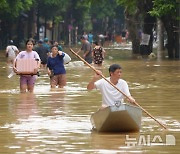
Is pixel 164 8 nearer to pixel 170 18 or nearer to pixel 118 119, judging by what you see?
pixel 170 18

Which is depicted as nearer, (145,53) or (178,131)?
(178,131)

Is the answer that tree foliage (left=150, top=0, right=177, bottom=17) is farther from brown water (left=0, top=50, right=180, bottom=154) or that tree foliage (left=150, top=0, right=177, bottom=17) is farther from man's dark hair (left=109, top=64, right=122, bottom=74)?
man's dark hair (left=109, top=64, right=122, bottom=74)

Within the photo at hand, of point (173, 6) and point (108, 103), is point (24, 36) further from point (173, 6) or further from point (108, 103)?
point (108, 103)

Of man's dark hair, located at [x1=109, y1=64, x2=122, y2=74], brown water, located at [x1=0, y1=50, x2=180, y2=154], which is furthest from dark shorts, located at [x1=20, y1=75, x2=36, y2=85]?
man's dark hair, located at [x1=109, y1=64, x2=122, y2=74]

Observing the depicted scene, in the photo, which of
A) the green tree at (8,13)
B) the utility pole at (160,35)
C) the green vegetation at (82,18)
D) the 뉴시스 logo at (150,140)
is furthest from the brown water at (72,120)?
the green tree at (8,13)

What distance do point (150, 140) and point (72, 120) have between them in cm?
Result: 351

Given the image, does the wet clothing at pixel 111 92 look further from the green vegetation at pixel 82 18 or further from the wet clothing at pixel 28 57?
the green vegetation at pixel 82 18

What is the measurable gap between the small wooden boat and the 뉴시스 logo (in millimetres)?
351

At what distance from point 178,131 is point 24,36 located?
79843 mm

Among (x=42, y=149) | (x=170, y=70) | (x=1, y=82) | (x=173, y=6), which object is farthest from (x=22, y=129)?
(x=173, y=6)

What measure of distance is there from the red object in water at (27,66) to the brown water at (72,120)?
2.10ft

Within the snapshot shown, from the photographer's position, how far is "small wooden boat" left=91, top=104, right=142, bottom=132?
15.3m

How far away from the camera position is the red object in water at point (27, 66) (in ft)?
79.7

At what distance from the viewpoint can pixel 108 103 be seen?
1576 centimetres
